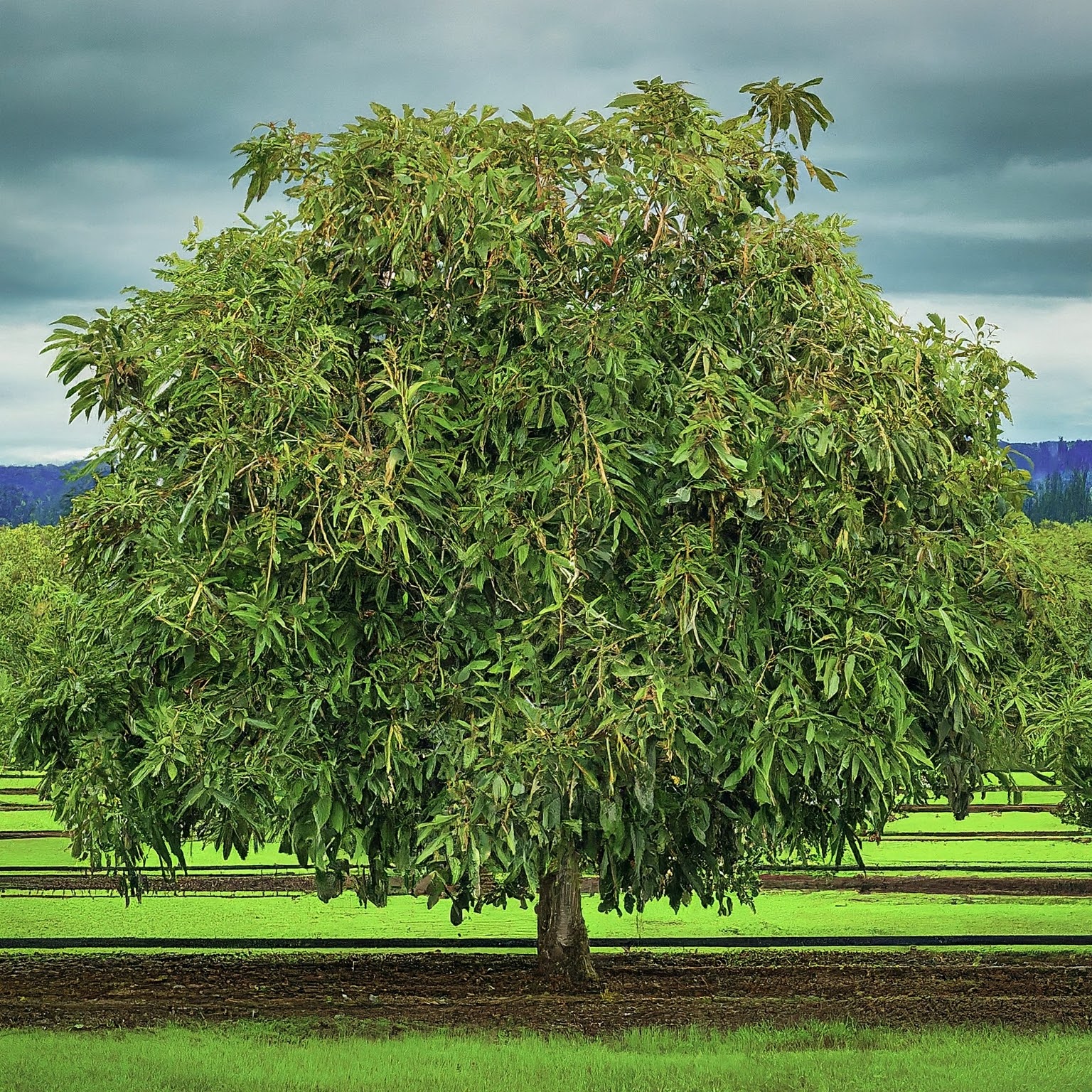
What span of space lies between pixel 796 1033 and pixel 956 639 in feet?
16.5

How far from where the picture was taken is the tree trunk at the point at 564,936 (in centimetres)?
1388

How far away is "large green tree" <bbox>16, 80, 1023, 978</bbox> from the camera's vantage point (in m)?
9.01

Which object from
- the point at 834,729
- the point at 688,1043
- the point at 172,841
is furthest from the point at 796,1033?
the point at 172,841

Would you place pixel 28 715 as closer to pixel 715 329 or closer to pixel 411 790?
pixel 411 790

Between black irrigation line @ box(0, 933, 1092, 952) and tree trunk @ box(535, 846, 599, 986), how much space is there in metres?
5.30

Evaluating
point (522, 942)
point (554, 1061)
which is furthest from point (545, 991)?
point (522, 942)

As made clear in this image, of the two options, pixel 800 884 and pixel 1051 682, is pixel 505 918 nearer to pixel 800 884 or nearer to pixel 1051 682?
pixel 800 884

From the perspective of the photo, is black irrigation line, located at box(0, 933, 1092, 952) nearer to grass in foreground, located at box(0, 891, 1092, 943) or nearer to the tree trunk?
grass in foreground, located at box(0, 891, 1092, 943)

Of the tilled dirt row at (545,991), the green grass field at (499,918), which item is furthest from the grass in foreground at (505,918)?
the tilled dirt row at (545,991)

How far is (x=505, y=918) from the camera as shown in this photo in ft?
76.7

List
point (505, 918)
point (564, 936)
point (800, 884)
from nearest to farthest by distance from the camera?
point (564, 936) < point (505, 918) < point (800, 884)

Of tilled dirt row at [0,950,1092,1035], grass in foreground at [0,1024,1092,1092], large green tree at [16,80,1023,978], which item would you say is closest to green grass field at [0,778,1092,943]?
tilled dirt row at [0,950,1092,1035]

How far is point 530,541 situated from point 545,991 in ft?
23.0

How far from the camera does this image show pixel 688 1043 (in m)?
11.7
